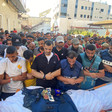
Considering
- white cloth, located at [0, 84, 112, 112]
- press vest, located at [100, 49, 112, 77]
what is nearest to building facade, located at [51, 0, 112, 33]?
press vest, located at [100, 49, 112, 77]

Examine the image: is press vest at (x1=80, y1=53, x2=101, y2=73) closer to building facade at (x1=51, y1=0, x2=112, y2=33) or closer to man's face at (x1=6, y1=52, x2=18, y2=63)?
man's face at (x1=6, y1=52, x2=18, y2=63)

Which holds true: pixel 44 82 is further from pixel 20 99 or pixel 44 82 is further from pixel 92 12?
pixel 92 12

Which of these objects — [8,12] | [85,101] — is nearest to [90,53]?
[85,101]

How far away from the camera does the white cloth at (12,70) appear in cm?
241

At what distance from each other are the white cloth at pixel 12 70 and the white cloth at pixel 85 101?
30cm

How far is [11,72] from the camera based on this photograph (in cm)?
244

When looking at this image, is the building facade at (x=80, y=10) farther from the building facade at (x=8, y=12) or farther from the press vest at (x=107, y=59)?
the press vest at (x=107, y=59)

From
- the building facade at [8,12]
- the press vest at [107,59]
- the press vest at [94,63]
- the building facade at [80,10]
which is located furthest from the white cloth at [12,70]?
the building facade at [80,10]

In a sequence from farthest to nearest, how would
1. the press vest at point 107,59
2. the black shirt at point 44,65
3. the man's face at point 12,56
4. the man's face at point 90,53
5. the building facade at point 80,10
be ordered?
the building facade at point 80,10 < the press vest at point 107,59 < the man's face at point 90,53 < the black shirt at point 44,65 < the man's face at point 12,56

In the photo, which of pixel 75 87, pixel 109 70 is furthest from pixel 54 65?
pixel 109 70

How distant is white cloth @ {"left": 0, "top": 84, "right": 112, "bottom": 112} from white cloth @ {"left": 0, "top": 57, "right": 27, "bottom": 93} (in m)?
0.30

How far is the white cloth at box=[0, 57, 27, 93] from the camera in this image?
7.91ft

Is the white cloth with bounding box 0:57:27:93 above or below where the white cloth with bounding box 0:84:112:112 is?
above

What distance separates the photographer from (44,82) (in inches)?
99.9
